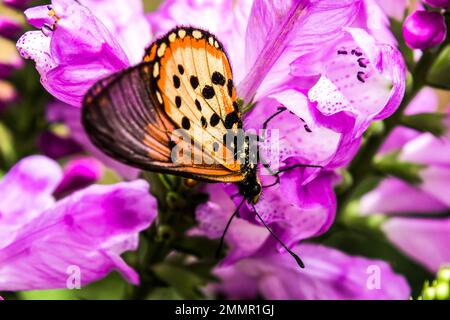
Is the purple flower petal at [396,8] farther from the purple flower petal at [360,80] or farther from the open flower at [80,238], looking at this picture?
the open flower at [80,238]

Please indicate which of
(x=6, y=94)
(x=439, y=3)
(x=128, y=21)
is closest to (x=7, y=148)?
(x=6, y=94)

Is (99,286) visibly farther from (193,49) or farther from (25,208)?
(193,49)

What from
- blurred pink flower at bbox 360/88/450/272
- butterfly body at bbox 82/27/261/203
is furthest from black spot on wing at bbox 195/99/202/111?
blurred pink flower at bbox 360/88/450/272

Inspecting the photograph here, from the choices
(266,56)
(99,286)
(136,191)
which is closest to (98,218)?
(136,191)

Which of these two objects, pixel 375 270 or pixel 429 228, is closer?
pixel 375 270

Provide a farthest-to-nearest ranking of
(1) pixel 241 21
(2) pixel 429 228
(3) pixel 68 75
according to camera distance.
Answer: (2) pixel 429 228 < (1) pixel 241 21 < (3) pixel 68 75

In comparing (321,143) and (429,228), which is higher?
(321,143)

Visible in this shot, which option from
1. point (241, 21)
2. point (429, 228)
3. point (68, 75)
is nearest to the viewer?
point (68, 75)

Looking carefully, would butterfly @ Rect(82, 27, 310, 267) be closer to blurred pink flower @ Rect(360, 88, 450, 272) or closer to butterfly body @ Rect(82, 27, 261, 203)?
butterfly body @ Rect(82, 27, 261, 203)
